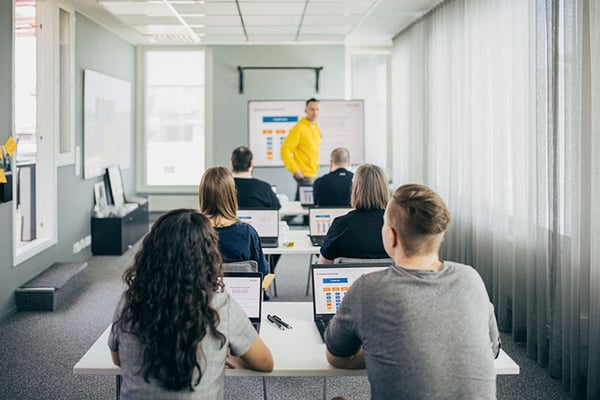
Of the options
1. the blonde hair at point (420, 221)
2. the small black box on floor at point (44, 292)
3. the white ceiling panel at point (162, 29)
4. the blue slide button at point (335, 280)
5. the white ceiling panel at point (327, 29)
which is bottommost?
the small black box on floor at point (44, 292)

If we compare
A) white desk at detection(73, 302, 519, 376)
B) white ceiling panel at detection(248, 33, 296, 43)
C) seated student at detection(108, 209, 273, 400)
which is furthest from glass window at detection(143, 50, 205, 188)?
seated student at detection(108, 209, 273, 400)

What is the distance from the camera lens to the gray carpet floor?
3094 millimetres

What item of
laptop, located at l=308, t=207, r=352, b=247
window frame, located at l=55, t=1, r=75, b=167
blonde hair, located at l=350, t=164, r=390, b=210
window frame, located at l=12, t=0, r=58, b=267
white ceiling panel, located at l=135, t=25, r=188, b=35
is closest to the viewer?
blonde hair, located at l=350, t=164, r=390, b=210

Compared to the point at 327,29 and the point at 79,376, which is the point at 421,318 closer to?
the point at 79,376

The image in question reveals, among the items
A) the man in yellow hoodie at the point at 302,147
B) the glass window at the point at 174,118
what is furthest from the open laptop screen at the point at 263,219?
the glass window at the point at 174,118

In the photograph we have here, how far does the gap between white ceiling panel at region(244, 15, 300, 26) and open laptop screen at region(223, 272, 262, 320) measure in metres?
4.64

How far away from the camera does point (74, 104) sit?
5941 mm

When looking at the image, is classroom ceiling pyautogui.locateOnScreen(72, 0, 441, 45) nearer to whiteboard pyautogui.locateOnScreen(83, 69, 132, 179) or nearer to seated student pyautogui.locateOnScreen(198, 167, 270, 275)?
whiteboard pyautogui.locateOnScreen(83, 69, 132, 179)

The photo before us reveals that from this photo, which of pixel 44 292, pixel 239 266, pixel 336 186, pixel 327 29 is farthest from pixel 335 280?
pixel 327 29

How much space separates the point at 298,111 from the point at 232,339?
6821 mm

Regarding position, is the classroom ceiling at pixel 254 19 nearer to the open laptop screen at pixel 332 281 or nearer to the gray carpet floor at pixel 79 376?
the gray carpet floor at pixel 79 376

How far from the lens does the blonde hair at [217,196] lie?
2.81 metres

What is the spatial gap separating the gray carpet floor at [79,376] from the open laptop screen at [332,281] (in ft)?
1.69

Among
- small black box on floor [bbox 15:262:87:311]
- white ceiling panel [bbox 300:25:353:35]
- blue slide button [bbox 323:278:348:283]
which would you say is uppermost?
white ceiling panel [bbox 300:25:353:35]
